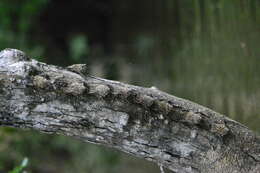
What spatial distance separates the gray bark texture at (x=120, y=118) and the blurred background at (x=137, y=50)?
2.46ft

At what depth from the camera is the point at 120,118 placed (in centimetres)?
138

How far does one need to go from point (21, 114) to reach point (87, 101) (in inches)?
6.9

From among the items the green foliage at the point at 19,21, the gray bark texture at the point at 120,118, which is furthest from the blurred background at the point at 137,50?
the gray bark texture at the point at 120,118

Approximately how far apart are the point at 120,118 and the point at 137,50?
9.51 ft

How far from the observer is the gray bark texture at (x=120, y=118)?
1.33 m

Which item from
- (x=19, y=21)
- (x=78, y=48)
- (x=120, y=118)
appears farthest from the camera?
(x=78, y=48)

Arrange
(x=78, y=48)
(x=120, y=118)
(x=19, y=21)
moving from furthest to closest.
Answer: (x=78, y=48) < (x=19, y=21) < (x=120, y=118)

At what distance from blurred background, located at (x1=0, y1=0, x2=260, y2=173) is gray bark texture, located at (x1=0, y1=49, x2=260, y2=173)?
2.46 ft

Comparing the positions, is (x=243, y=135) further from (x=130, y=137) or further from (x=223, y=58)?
(x=223, y=58)

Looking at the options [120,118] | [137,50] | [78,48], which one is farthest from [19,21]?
[120,118]

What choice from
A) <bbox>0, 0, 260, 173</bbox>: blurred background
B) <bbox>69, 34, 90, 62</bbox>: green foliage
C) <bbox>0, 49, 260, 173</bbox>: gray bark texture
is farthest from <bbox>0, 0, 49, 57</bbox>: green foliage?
<bbox>0, 49, 260, 173</bbox>: gray bark texture

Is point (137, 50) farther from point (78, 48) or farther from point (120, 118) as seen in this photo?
point (120, 118)

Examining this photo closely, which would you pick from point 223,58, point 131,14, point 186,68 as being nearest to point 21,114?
point 223,58

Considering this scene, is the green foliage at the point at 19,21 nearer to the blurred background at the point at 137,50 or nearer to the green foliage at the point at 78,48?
the blurred background at the point at 137,50
